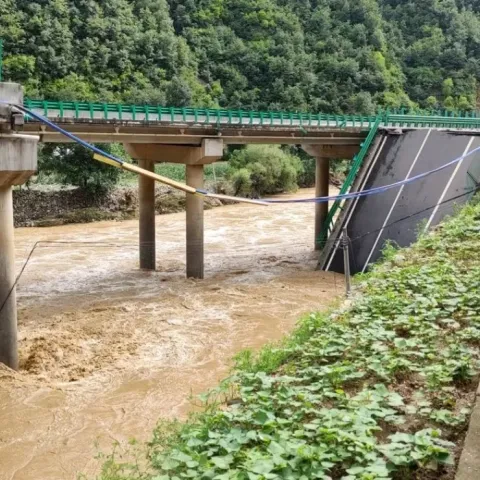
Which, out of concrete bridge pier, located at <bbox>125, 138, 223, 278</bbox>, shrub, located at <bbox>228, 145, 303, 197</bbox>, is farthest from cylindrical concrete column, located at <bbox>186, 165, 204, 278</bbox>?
shrub, located at <bbox>228, 145, 303, 197</bbox>

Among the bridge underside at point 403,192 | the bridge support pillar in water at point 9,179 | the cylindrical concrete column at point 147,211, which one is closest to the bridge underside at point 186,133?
the bridge underside at point 403,192

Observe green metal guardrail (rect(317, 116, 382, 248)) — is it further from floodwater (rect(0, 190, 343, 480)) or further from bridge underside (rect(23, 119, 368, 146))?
floodwater (rect(0, 190, 343, 480))

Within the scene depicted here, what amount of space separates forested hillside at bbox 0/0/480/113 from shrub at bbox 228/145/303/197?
40.9ft

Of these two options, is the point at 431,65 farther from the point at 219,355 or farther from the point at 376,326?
the point at 376,326

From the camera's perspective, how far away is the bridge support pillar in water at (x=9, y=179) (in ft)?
39.1

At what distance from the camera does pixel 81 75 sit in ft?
187

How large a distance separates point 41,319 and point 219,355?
6.24 meters

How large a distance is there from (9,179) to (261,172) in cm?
3595

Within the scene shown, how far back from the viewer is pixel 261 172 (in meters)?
47.5

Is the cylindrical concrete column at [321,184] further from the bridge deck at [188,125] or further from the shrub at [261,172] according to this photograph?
the shrub at [261,172]

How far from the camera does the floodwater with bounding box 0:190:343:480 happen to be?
34.1 feet

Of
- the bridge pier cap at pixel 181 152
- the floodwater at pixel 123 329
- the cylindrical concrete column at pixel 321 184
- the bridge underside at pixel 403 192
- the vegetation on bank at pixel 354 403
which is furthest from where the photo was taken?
the cylindrical concrete column at pixel 321 184

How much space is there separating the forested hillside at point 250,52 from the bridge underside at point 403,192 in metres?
31.3

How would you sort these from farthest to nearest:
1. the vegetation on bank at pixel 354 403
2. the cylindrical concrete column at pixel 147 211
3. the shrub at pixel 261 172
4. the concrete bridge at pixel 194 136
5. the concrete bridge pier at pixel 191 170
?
1. the shrub at pixel 261 172
2. the cylindrical concrete column at pixel 147 211
3. the concrete bridge pier at pixel 191 170
4. the concrete bridge at pixel 194 136
5. the vegetation on bank at pixel 354 403
